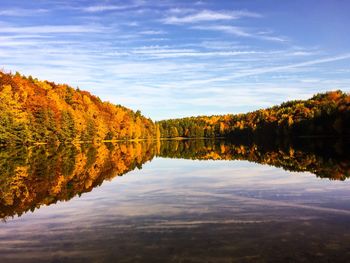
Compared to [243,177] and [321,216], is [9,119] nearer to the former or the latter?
[243,177]

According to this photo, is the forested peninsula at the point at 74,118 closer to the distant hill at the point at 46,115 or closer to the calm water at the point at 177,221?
the distant hill at the point at 46,115

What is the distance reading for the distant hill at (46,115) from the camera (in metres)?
86.8

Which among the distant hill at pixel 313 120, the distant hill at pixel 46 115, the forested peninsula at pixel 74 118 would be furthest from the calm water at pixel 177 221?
the distant hill at pixel 313 120

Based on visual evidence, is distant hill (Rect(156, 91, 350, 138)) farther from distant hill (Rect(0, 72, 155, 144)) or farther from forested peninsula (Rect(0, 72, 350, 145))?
distant hill (Rect(0, 72, 155, 144))

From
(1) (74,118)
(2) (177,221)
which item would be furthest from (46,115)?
(2) (177,221)

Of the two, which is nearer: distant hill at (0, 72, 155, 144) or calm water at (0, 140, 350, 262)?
calm water at (0, 140, 350, 262)

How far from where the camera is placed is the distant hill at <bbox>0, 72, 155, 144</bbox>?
86750 millimetres

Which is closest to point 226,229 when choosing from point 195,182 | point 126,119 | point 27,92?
point 195,182

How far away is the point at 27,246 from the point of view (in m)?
11.0

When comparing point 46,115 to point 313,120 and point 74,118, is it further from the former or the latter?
point 313,120

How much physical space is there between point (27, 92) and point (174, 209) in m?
96.4

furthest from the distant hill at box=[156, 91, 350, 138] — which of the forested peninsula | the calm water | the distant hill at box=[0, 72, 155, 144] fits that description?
the calm water

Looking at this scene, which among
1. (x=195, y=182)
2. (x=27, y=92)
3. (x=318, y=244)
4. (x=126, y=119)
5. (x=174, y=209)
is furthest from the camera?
(x=126, y=119)

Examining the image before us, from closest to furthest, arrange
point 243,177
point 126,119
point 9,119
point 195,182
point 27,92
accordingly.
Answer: point 195,182, point 243,177, point 9,119, point 27,92, point 126,119
